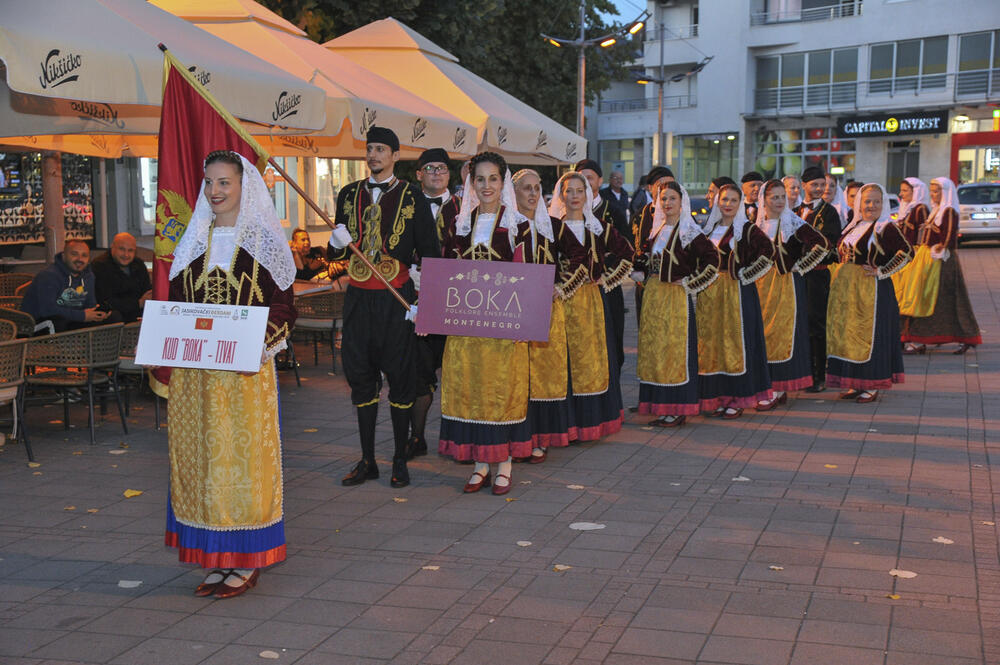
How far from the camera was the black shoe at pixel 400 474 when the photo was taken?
267 inches

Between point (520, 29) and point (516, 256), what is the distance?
69.8 ft

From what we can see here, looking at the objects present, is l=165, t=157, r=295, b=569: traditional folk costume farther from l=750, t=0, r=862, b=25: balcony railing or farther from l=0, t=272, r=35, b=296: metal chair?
l=750, t=0, r=862, b=25: balcony railing

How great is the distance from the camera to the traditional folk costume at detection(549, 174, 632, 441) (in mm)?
7695

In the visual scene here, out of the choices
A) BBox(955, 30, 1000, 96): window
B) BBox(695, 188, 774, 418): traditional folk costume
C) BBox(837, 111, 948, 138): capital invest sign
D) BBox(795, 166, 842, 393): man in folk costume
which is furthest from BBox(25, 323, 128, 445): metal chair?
BBox(837, 111, 948, 138): capital invest sign

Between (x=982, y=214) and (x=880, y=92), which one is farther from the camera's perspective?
(x=880, y=92)

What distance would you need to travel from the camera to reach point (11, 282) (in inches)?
415

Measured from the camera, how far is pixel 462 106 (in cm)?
1176

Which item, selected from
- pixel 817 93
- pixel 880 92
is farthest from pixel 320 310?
pixel 817 93

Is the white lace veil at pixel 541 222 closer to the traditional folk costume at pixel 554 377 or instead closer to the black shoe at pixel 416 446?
the traditional folk costume at pixel 554 377

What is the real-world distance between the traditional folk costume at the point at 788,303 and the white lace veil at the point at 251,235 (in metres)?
5.71

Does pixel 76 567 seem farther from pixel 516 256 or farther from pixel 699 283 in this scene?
pixel 699 283

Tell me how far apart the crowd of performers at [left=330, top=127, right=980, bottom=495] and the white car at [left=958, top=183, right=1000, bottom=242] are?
20.5 metres

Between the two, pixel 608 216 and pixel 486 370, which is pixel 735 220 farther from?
pixel 486 370

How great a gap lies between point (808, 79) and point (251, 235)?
48.2m
